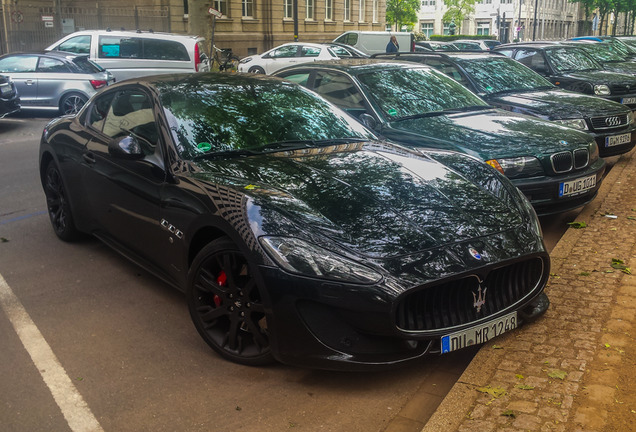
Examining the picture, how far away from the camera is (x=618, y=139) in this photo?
9.52 meters

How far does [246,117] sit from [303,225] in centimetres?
157

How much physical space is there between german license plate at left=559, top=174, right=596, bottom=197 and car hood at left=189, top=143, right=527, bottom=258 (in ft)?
6.34

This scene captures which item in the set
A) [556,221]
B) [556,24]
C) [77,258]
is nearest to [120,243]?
[77,258]

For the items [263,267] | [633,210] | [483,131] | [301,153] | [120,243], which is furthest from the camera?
[633,210]

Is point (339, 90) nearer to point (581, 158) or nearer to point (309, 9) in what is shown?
point (581, 158)

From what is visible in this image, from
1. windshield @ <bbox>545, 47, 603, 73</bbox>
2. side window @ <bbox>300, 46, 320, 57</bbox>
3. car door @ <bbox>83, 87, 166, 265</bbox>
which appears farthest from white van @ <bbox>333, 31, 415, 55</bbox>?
car door @ <bbox>83, 87, 166, 265</bbox>

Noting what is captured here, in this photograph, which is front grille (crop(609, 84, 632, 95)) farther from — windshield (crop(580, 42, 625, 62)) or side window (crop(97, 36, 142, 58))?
side window (crop(97, 36, 142, 58))

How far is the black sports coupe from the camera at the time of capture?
371cm

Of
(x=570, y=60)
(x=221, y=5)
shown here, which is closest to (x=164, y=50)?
(x=570, y=60)

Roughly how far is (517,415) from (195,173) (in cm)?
242

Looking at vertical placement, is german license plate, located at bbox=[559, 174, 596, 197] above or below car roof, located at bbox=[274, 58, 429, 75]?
below

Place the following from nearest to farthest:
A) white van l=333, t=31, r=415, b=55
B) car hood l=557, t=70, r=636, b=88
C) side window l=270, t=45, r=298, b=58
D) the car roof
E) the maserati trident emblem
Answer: the maserati trident emblem < the car roof < car hood l=557, t=70, r=636, b=88 < side window l=270, t=45, r=298, b=58 < white van l=333, t=31, r=415, b=55

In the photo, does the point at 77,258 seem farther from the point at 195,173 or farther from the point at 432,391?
the point at 432,391

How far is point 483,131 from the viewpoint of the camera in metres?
7.07
